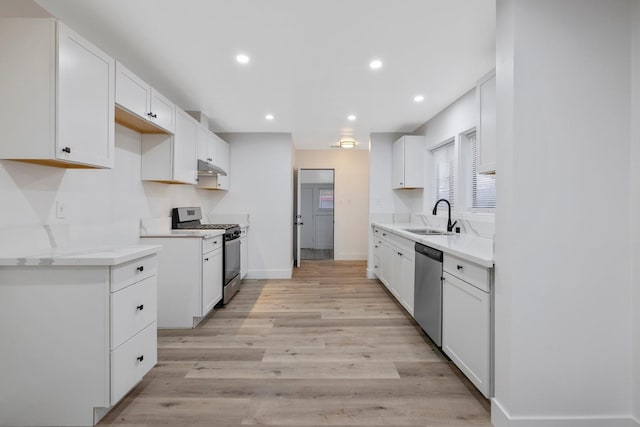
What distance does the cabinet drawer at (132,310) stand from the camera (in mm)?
1593

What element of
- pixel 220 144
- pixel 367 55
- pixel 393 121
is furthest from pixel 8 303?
pixel 393 121

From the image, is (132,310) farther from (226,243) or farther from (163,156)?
(226,243)

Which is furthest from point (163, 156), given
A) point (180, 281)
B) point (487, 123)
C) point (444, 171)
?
point (444, 171)

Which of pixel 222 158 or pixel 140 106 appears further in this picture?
pixel 222 158

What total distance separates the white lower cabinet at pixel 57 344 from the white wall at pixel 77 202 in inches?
13.4

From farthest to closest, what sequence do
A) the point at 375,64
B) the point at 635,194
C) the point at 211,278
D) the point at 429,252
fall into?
the point at 211,278, the point at 375,64, the point at 429,252, the point at 635,194

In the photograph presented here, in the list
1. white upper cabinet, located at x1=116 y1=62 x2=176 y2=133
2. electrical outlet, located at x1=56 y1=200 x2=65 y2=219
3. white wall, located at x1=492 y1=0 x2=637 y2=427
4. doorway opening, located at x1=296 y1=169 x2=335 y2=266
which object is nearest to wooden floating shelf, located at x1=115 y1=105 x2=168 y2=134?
white upper cabinet, located at x1=116 y1=62 x2=176 y2=133

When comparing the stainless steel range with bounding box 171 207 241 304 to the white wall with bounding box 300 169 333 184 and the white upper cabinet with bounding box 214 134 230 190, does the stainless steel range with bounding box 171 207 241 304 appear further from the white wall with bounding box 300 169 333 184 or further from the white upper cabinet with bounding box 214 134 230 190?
the white wall with bounding box 300 169 333 184

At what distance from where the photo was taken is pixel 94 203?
89.7 inches

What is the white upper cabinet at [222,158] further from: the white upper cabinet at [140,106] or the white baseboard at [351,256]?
the white baseboard at [351,256]

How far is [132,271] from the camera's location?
5.71 feet

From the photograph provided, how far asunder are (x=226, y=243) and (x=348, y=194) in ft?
11.9

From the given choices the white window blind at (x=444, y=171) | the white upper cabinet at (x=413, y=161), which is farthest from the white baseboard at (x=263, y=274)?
the white window blind at (x=444, y=171)

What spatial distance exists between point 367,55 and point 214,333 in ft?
9.24
